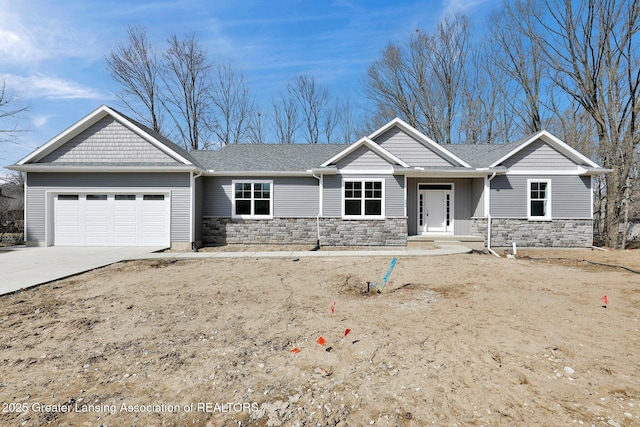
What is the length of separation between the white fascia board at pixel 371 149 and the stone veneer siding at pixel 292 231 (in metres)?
2.50

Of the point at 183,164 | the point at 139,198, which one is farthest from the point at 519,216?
the point at 139,198

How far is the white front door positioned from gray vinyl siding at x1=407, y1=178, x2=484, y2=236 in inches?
8.9

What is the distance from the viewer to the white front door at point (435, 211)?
540 inches

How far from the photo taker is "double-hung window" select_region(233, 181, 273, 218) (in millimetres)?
13129

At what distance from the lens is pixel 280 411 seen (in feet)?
7.64

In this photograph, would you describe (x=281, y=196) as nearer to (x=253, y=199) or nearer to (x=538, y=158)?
(x=253, y=199)

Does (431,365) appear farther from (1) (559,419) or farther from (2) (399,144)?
(2) (399,144)

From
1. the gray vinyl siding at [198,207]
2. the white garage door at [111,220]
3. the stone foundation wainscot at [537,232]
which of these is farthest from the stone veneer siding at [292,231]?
the stone foundation wainscot at [537,232]

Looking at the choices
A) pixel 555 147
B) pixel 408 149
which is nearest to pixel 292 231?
pixel 408 149

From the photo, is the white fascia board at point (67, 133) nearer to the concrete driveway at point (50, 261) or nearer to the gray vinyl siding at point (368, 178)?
the concrete driveway at point (50, 261)

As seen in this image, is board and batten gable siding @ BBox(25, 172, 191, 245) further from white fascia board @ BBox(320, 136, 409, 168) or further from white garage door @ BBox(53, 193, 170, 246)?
white fascia board @ BBox(320, 136, 409, 168)

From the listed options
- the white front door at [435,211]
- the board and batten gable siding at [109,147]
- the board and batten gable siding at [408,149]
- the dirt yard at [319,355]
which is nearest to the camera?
the dirt yard at [319,355]

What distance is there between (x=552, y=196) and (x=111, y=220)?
19025mm

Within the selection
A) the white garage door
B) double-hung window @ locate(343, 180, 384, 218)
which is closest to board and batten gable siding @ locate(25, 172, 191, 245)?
the white garage door
